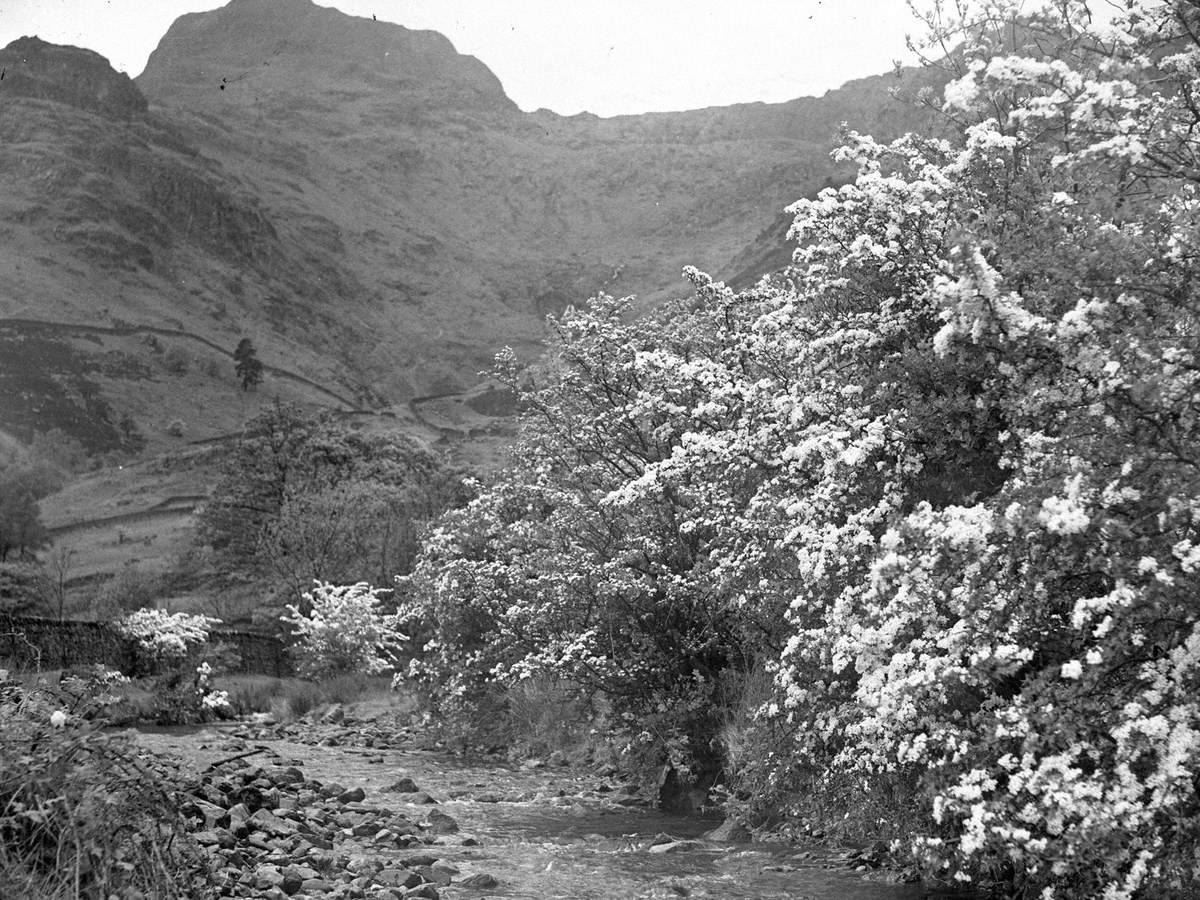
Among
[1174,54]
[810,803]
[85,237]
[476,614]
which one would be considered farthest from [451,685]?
[85,237]

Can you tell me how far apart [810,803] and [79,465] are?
118 meters

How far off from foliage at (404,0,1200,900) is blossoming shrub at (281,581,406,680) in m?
24.6

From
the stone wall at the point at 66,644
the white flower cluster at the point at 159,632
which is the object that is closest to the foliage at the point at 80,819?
the stone wall at the point at 66,644

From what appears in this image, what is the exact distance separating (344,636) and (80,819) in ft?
101

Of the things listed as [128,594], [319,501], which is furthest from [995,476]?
[128,594]

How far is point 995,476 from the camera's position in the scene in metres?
8.12

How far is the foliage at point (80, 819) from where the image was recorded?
598 cm

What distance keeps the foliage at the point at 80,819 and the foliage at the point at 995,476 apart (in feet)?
14.8

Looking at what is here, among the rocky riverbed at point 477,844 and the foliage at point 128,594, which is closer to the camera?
the rocky riverbed at point 477,844

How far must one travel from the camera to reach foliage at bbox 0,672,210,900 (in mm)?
5984

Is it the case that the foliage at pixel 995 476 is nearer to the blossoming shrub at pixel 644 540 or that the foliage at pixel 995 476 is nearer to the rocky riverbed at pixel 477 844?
the blossoming shrub at pixel 644 540

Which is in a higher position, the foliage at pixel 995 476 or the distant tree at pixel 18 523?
the foliage at pixel 995 476

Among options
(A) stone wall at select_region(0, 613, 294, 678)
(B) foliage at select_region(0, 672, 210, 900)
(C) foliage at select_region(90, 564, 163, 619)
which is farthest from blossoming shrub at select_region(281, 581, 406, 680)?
(B) foliage at select_region(0, 672, 210, 900)

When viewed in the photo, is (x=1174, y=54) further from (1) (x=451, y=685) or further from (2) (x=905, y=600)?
(1) (x=451, y=685)
